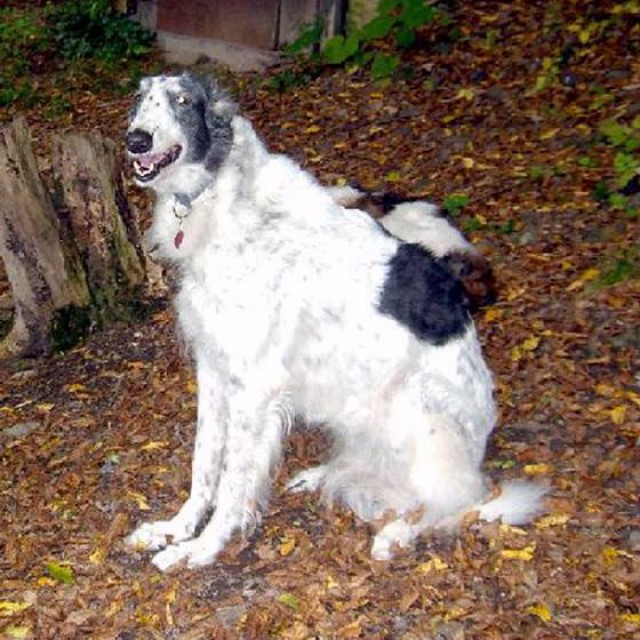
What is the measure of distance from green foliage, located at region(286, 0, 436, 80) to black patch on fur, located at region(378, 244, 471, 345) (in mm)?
6195

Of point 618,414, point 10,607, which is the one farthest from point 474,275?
point 10,607

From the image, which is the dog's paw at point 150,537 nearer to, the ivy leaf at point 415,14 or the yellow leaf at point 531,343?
the yellow leaf at point 531,343

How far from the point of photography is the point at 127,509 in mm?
5254

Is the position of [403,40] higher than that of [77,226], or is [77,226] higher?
[403,40]

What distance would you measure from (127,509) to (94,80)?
853 centimetres

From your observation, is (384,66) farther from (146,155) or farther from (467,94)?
(146,155)

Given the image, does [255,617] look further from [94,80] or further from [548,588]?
[94,80]

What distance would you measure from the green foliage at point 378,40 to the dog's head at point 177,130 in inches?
247

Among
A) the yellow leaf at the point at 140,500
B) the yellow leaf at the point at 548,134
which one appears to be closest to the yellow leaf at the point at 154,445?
the yellow leaf at the point at 140,500

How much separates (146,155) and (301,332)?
3.56 ft

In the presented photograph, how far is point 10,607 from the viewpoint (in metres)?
4.61

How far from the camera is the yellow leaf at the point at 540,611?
4293mm

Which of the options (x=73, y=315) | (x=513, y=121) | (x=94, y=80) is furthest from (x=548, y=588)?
(x=94, y=80)

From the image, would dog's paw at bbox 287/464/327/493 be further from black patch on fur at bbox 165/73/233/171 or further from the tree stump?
the tree stump
